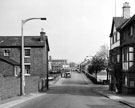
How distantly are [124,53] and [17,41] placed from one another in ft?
75.4

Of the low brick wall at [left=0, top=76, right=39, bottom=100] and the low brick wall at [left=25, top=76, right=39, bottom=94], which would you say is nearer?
the low brick wall at [left=0, top=76, right=39, bottom=100]

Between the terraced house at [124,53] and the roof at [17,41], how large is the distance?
13.9m

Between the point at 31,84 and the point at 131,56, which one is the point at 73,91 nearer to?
the point at 31,84

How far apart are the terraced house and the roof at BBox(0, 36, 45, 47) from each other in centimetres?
1390

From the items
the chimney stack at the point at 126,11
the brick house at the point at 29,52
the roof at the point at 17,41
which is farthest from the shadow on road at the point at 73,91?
the chimney stack at the point at 126,11

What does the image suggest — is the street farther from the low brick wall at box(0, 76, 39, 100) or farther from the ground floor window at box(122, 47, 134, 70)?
the ground floor window at box(122, 47, 134, 70)

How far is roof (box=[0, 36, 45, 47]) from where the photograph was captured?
54.4 meters

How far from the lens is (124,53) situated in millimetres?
39656

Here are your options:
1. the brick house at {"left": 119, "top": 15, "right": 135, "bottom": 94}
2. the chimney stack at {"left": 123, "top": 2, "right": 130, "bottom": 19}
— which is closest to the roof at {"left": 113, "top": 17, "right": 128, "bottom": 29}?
the chimney stack at {"left": 123, "top": 2, "right": 130, "bottom": 19}

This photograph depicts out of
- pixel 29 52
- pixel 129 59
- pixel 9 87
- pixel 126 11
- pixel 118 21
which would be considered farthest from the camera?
pixel 29 52

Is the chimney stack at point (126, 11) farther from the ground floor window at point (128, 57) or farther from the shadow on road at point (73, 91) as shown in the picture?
the shadow on road at point (73, 91)

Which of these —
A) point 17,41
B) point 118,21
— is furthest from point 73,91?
point 17,41

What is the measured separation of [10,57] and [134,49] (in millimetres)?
25352

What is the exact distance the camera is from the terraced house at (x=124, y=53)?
36906mm
